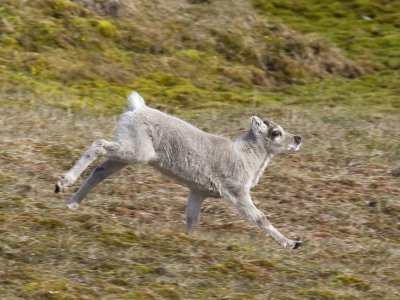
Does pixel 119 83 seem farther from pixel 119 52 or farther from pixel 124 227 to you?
pixel 124 227

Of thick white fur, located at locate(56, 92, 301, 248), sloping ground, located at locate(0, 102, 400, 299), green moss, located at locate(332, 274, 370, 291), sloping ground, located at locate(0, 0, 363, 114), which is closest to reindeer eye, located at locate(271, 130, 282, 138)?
thick white fur, located at locate(56, 92, 301, 248)

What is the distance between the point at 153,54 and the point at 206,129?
728 centimetres

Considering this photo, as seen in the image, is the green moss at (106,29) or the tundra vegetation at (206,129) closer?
the tundra vegetation at (206,129)

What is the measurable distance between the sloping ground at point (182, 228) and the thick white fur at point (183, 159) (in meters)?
0.43

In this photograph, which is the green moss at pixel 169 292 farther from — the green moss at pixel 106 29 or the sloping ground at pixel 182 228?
the green moss at pixel 106 29

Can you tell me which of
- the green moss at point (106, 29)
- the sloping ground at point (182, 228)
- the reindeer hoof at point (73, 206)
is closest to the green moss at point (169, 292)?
the sloping ground at point (182, 228)

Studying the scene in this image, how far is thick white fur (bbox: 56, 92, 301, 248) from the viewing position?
11688 mm

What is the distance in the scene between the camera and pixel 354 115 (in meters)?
22.1

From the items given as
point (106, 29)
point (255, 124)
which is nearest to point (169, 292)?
point (255, 124)

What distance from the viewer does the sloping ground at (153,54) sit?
23.3m

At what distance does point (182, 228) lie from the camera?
13.0 m

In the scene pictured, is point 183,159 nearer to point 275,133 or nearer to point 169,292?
point 275,133

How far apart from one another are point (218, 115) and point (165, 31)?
20.3ft

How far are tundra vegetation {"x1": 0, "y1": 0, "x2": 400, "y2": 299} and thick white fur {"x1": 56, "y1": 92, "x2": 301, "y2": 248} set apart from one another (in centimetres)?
44
